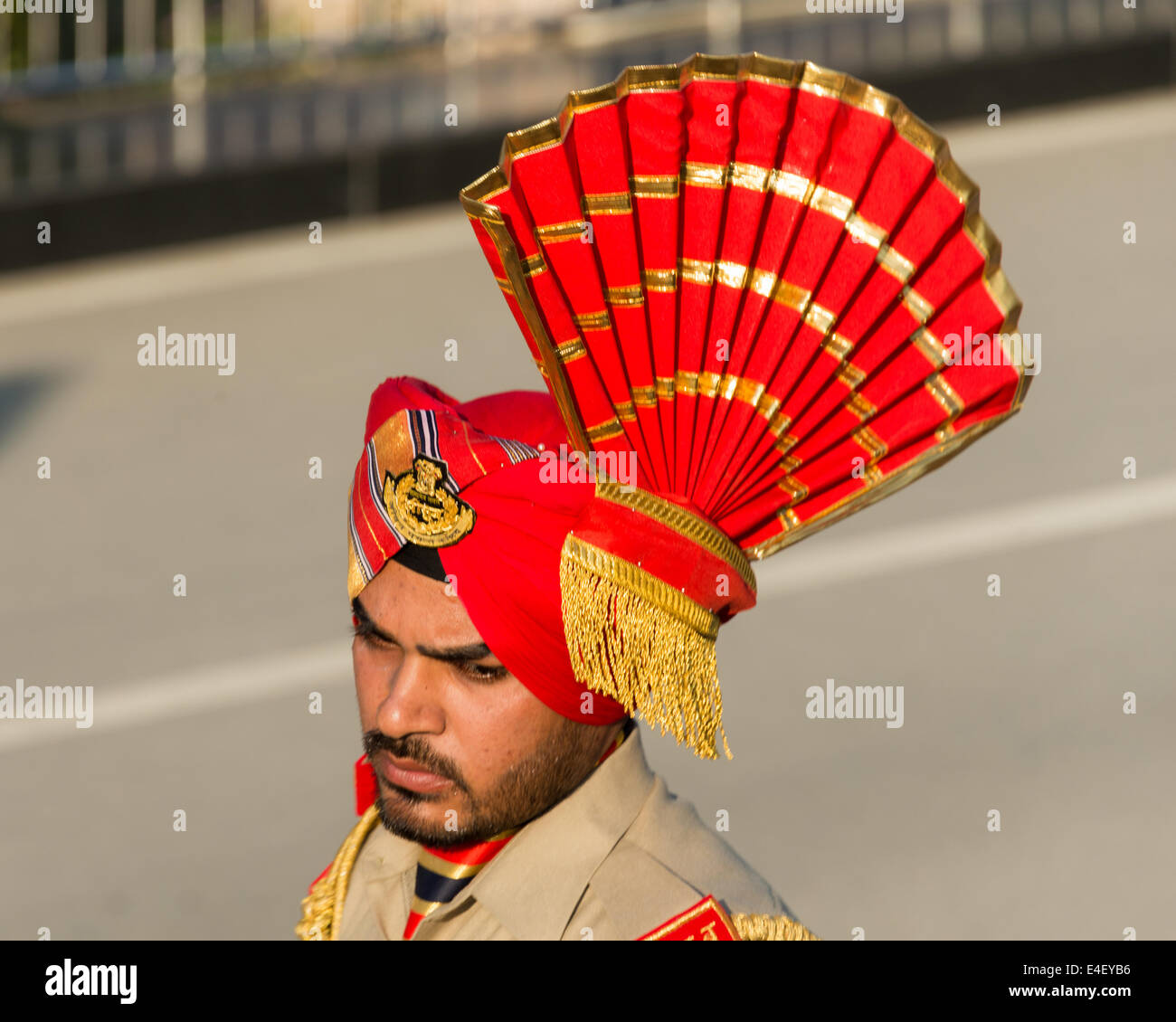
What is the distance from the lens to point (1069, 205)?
12859mm

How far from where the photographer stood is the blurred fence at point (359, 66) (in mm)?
13664

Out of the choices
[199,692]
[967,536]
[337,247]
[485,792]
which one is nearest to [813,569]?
[967,536]

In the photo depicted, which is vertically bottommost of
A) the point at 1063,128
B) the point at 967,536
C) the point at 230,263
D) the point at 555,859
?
the point at 555,859

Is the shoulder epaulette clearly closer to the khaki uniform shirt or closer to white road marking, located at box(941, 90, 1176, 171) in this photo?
the khaki uniform shirt

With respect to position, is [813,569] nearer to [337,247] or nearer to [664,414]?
[337,247]

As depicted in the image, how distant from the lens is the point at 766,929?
3061 mm

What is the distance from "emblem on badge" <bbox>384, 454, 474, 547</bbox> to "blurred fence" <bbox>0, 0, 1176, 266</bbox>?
1085cm

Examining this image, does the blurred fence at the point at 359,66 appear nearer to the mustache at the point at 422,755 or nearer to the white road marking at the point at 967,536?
the white road marking at the point at 967,536

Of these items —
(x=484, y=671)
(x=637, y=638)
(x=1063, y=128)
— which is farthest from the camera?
(x=1063, y=128)

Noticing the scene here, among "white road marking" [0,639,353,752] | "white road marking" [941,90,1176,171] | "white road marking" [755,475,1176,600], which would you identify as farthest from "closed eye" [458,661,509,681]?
"white road marking" [941,90,1176,171]

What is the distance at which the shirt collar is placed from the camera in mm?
3186

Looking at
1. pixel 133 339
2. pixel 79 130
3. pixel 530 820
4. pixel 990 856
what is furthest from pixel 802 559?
pixel 79 130

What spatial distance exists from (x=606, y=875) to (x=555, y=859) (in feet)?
0.31

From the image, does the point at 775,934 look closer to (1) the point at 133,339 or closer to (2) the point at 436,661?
(2) the point at 436,661
